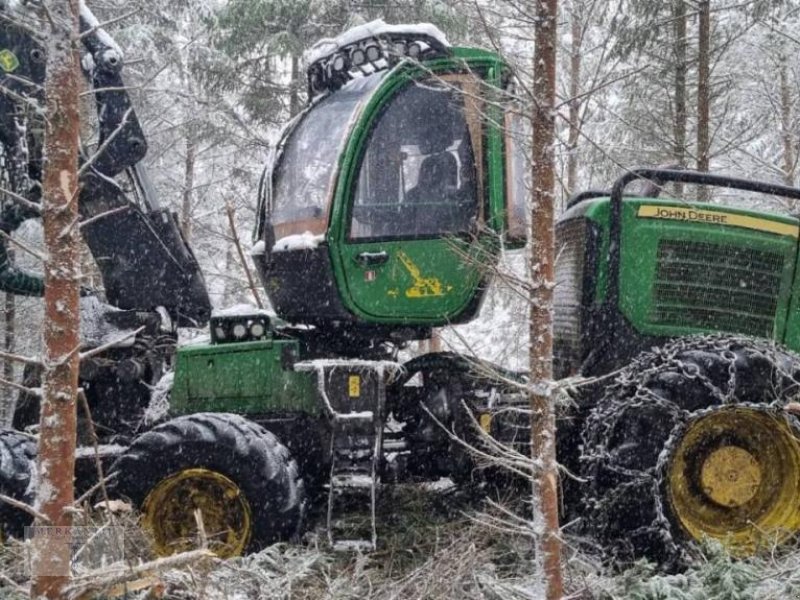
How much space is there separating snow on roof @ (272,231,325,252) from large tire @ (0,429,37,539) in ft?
6.71

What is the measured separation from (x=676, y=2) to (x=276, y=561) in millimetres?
9431

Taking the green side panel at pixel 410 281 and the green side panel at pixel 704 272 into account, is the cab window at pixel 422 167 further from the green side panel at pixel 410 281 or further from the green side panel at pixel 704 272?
the green side panel at pixel 704 272

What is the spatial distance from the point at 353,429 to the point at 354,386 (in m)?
0.28

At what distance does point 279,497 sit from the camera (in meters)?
5.29

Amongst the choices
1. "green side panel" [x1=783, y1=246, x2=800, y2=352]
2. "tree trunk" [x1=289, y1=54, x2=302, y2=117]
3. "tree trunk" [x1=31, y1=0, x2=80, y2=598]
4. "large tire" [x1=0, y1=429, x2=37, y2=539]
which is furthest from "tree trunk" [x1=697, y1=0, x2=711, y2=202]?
"tree trunk" [x1=31, y1=0, x2=80, y2=598]

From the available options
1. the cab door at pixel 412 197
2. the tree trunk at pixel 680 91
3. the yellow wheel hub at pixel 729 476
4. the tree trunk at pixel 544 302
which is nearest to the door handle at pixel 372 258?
the cab door at pixel 412 197

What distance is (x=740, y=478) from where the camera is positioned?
5098 mm

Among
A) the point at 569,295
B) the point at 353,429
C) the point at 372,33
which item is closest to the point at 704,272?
the point at 569,295

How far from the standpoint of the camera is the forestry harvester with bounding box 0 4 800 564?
17.4 ft

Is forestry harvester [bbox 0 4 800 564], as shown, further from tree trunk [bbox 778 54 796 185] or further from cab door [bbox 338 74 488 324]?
tree trunk [bbox 778 54 796 185]

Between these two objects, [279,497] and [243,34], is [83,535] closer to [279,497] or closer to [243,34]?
[279,497]

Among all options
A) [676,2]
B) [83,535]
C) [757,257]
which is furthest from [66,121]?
[676,2]

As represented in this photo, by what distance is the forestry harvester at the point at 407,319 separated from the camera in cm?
530

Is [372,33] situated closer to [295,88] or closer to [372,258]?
[372,258]
